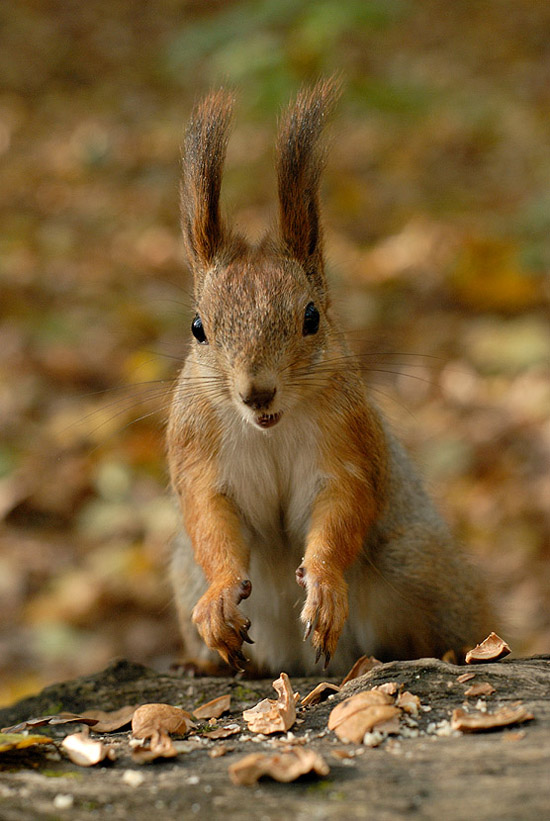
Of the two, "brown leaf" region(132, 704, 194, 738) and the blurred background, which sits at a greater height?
the blurred background

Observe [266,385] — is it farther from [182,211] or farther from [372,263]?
[372,263]

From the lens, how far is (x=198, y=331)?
7.91 ft

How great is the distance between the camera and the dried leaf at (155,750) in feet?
5.62

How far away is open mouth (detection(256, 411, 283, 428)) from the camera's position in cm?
213

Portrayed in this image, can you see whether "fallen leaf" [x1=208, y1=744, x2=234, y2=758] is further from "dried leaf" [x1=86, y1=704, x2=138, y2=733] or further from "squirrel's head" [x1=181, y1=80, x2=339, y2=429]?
"squirrel's head" [x1=181, y1=80, x2=339, y2=429]

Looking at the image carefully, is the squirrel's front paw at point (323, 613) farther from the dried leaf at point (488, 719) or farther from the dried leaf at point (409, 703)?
the dried leaf at point (488, 719)

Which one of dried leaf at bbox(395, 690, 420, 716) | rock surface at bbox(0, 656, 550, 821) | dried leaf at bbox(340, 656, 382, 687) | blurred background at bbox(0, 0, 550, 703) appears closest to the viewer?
rock surface at bbox(0, 656, 550, 821)

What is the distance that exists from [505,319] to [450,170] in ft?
8.48

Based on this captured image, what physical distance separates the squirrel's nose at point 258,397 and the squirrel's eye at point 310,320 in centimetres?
29

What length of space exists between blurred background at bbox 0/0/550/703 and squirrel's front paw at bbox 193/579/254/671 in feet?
2.04

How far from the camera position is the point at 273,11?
6.28m

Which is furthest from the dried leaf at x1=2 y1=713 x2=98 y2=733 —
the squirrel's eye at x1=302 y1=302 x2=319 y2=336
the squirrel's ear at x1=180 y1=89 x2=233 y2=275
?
the squirrel's ear at x1=180 y1=89 x2=233 y2=275

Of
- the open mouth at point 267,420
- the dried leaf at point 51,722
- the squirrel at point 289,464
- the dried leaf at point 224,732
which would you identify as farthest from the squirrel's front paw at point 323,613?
the dried leaf at point 51,722

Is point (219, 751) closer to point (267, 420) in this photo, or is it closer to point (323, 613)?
point (323, 613)
